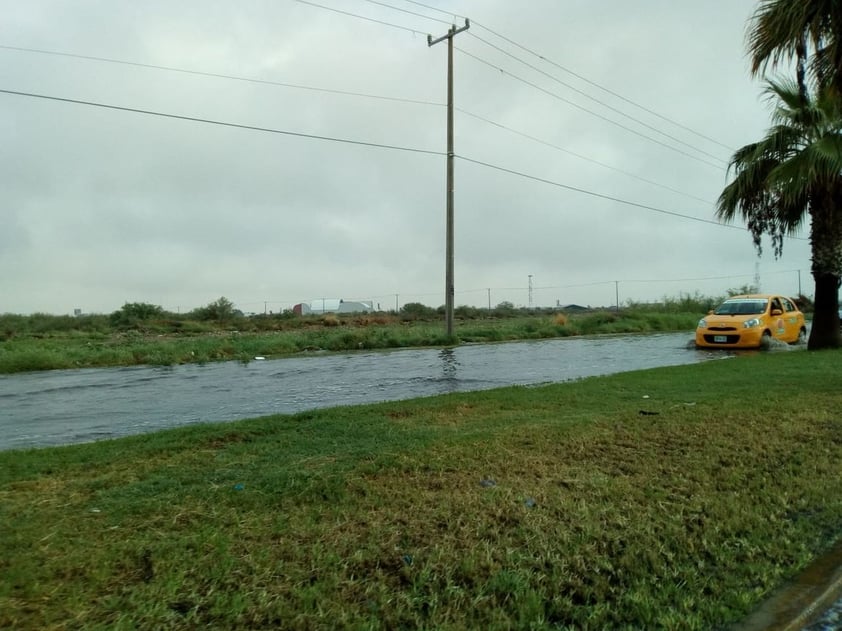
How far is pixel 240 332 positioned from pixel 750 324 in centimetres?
2767

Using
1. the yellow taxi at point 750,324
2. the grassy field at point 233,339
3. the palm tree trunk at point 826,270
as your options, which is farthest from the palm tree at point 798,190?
the grassy field at point 233,339

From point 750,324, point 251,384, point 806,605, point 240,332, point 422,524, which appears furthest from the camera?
point 240,332

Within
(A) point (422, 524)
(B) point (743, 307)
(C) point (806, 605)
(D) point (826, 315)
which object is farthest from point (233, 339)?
(C) point (806, 605)

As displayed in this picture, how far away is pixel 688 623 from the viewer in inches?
107

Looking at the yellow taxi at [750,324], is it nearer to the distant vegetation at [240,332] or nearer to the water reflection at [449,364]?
the water reflection at [449,364]

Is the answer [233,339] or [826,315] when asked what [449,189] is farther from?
[826,315]

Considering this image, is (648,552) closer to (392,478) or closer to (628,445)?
(392,478)

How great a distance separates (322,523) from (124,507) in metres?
1.38

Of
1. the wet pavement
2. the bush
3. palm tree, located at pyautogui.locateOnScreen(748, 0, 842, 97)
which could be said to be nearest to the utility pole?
palm tree, located at pyautogui.locateOnScreen(748, 0, 842, 97)

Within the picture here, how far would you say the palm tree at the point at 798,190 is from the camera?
13.8m

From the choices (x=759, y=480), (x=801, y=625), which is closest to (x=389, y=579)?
(x=801, y=625)

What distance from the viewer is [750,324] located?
58.0ft

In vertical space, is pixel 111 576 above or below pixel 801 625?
above

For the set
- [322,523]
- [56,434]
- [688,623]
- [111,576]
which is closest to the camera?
[688,623]
